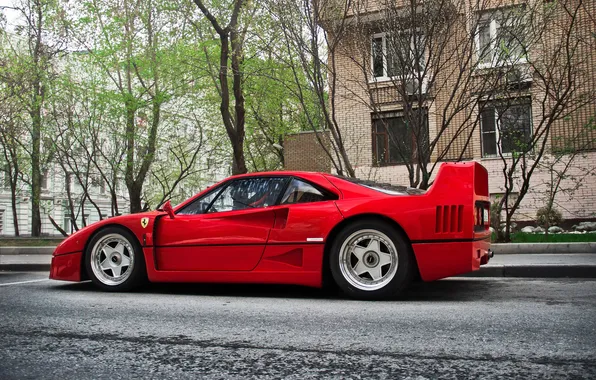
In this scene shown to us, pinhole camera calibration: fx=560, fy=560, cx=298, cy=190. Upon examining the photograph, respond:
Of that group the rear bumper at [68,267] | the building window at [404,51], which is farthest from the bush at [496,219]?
the rear bumper at [68,267]

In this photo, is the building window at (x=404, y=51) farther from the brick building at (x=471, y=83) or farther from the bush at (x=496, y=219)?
the bush at (x=496, y=219)

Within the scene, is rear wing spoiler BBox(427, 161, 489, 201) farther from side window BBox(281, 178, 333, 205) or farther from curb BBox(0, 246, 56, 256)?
curb BBox(0, 246, 56, 256)

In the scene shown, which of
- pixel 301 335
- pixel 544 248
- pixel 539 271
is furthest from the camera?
pixel 544 248

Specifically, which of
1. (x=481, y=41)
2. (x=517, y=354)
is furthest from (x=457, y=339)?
(x=481, y=41)

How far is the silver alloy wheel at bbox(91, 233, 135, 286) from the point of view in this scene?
599cm

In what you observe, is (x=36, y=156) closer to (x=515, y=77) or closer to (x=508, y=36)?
(x=515, y=77)

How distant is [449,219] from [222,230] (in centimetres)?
217

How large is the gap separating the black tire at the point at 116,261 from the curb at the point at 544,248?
6.70 metres

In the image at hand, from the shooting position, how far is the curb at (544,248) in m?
9.55

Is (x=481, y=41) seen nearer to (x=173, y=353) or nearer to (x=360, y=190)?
(x=360, y=190)

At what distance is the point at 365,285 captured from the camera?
507 centimetres

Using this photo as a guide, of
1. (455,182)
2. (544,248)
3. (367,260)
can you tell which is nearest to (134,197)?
(544,248)

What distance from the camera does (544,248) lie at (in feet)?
31.9

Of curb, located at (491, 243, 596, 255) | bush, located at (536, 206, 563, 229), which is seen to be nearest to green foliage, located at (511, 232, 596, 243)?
curb, located at (491, 243, 596, 255)
